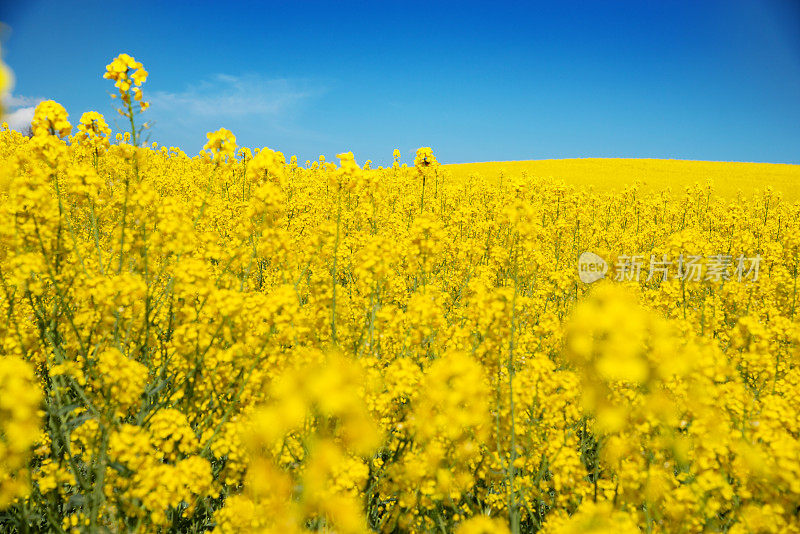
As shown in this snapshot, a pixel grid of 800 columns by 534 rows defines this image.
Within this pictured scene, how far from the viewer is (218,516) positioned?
2.12 meters

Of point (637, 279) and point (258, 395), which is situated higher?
point (637, 279)

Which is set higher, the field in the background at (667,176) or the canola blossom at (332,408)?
the field in the background at (667,176)

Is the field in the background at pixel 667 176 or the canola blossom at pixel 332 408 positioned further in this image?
the field in the background at pixel 667 176

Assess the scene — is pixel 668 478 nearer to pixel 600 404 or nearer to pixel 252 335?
pixel 600 404

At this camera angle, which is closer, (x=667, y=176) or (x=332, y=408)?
(x=332, y=408)

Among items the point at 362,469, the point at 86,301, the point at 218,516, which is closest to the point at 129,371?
the point at 218,516

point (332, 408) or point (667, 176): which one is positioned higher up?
point (667, 176)

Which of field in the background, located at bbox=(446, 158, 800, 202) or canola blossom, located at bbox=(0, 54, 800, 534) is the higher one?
field in the background, located at bbox=(446, 158, 800, 202)

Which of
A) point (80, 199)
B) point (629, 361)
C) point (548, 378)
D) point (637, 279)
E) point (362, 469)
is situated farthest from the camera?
point (637, 279)

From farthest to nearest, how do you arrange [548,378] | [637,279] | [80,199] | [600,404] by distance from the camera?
[637,279], [80,199], [548,378], [600,404]

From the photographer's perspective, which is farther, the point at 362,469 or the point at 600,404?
the point at 600,404

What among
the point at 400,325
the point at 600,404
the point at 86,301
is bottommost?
the point at 600,404

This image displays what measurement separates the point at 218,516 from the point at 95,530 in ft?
1.67

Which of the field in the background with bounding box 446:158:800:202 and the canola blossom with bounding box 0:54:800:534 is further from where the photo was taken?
the field in the background with bounding box 446:158:800:202
